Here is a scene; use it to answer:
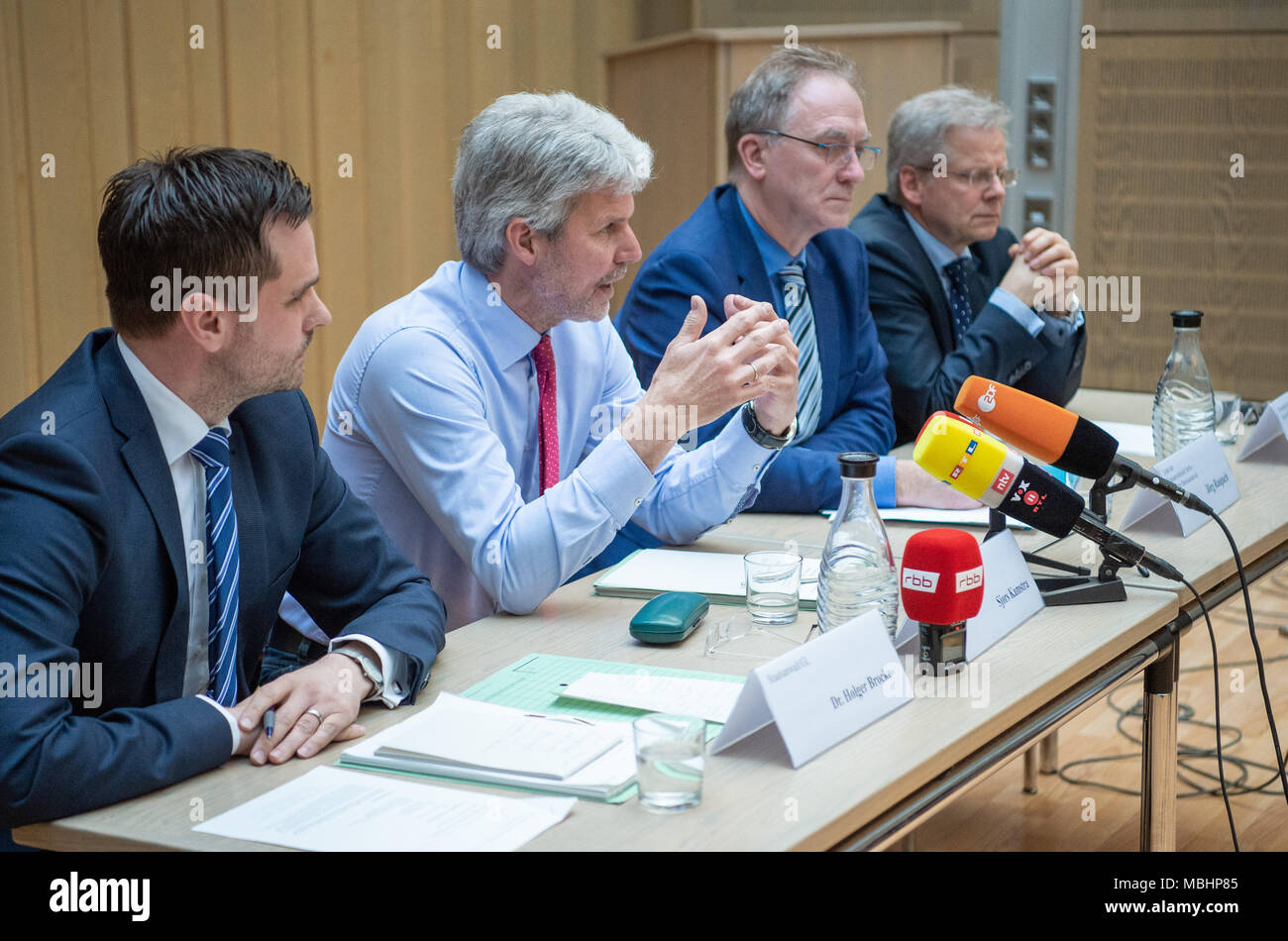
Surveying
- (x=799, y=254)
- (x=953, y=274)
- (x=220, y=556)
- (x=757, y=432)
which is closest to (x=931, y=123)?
(x=953, y=274)

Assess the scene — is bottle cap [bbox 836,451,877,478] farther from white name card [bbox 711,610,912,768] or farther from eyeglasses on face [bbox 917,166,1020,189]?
eyeglasses on face [bbox 917,166,1020,189]

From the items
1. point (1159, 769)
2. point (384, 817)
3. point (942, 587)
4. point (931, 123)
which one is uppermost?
point (931, 123)

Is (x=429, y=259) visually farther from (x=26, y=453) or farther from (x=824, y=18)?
(x=26, y=453)

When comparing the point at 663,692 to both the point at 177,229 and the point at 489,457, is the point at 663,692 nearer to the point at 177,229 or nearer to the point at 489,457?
the point at 489,457

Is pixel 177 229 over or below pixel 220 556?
over

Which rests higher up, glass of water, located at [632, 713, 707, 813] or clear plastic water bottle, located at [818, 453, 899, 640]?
clear plastic water bottle, located at [818, 453, 899, 640]

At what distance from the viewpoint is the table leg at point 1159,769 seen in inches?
73.1

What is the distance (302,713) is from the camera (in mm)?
1321

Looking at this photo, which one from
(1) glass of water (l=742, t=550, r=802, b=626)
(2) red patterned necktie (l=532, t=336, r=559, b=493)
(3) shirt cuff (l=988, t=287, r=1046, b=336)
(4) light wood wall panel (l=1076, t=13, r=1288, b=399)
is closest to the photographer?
(1) glass of water (l=742, t=550, r=802, b=626)

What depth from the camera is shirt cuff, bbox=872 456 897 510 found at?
217 cm

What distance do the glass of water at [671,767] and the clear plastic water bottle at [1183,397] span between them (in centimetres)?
161

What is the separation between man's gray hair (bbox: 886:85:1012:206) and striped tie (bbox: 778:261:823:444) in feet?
1.98

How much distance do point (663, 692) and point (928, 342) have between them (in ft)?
5.75

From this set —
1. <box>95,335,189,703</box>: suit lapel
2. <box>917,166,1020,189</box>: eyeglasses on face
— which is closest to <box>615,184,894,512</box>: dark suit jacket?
<box>917,166,1020,189</box>: eyeglasses on face
